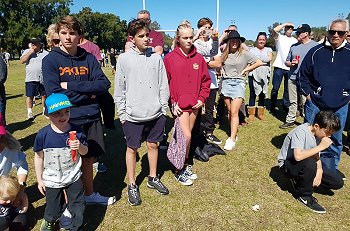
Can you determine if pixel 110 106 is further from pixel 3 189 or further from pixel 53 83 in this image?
pixel 3 189

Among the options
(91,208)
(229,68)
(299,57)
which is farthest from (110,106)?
(299,57)

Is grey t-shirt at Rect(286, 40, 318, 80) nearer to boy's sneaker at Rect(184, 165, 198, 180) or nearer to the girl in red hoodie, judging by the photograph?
the girl in red hoodie

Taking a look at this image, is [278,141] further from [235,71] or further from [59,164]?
[59,164]

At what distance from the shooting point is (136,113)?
326 centimetres

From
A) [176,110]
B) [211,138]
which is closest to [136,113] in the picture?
[176,110]

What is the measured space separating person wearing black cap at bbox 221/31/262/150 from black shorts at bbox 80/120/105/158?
275 centimetres

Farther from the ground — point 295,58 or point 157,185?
point 295,58

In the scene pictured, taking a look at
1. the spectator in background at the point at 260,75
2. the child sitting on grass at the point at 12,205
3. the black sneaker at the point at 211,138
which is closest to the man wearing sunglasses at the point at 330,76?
the black sneaker at the point at 211,138

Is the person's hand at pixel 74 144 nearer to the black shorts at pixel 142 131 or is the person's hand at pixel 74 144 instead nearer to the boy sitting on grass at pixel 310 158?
the black shorts at pixel 142 131

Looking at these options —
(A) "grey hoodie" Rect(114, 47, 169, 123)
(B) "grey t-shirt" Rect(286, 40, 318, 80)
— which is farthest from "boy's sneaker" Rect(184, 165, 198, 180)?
(B) "grey t-shirt" Rect(286, 40, 318, 80)

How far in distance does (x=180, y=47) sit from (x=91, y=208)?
2.30m

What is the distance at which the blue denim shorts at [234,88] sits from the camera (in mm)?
5139

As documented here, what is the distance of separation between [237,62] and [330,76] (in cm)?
176

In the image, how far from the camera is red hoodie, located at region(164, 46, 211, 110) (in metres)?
3.68
